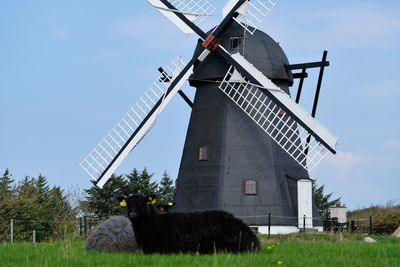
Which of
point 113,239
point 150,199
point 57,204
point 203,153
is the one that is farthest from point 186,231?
point 57,204

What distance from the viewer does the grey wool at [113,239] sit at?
1137cm

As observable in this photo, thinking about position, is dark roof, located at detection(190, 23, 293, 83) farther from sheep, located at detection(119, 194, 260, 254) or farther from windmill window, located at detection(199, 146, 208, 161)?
sheep, located at detection(119, 194, 260, 254)

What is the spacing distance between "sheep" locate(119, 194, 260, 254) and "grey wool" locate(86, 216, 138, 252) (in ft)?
1.30

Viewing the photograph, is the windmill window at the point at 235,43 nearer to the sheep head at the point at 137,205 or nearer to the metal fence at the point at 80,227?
the metal fence at the point at 80,227

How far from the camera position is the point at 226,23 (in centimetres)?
2364

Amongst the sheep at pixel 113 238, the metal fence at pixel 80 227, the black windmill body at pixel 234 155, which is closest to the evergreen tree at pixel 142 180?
the metal fence at pixel 80 227

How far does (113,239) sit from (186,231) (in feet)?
4.40

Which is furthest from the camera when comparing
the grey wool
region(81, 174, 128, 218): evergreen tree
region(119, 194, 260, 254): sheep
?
region(81, 174, 128, 218): evergreen tree

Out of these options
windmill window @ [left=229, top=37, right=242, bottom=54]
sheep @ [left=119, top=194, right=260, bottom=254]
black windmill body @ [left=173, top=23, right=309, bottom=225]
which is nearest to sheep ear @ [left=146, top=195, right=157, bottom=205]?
sheep @ [left=119, top=194, right=260, bottom=254]

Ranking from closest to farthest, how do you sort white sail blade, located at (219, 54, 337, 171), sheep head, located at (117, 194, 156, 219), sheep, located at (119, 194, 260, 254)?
1. sheep, located at (119, 194, 260, 254)
2. sheep head, located at (117, 194, 156, 219)
3. white sail blade, located at (219, 54, 337, 171)

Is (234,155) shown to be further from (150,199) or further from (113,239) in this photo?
(150,199)

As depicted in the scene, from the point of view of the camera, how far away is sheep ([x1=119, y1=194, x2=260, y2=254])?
421 inches

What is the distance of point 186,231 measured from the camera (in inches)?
425

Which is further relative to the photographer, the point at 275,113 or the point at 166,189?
the point at 166,189
